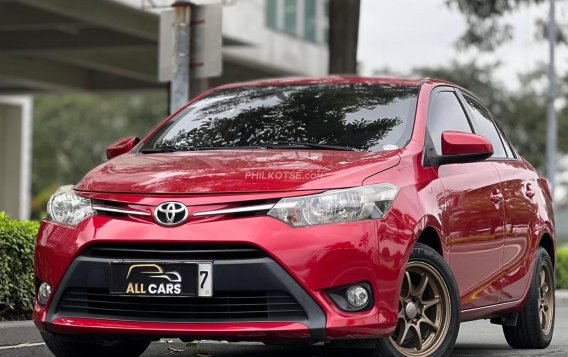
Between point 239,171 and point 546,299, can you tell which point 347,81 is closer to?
point 239,171

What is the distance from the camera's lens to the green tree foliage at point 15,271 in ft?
29.7

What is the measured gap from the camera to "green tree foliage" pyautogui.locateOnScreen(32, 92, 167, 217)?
7550cm

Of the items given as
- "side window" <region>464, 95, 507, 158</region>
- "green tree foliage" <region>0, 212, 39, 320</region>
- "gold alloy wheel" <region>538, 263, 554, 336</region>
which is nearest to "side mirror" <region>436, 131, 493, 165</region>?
"side window" <region>464, 95, 507, 158</region>

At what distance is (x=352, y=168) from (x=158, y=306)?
1.12 m

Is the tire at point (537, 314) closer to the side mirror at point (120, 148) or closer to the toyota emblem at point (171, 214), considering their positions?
the side mirror at point (120, 148)

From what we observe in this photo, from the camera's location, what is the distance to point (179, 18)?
37.4 ft

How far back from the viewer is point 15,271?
922 cm

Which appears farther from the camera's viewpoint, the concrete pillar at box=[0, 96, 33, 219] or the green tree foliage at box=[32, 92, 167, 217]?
the green tree foliage at box=[32, 92, 167, 217]

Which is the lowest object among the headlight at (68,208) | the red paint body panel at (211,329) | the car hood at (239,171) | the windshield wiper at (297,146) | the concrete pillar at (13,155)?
the concrete pillar at (13,155)

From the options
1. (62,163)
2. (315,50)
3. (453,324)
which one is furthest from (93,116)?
(453,324)

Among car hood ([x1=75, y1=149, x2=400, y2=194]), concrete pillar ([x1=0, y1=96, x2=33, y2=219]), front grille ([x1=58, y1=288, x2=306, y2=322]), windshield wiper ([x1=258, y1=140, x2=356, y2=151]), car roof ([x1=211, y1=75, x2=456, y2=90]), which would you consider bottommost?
concrete pillar ([x1=0, y1=96, x2=33, y2=219])

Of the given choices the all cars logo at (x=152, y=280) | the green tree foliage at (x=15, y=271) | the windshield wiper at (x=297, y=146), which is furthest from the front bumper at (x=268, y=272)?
the green tree foliage at (x=15, y=271)

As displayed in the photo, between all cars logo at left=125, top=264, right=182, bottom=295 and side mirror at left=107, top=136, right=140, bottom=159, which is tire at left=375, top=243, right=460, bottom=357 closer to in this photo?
all cars logo at left=125, top=264, right=182, bottom=295

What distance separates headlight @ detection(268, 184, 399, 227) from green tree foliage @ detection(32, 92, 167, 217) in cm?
6843
